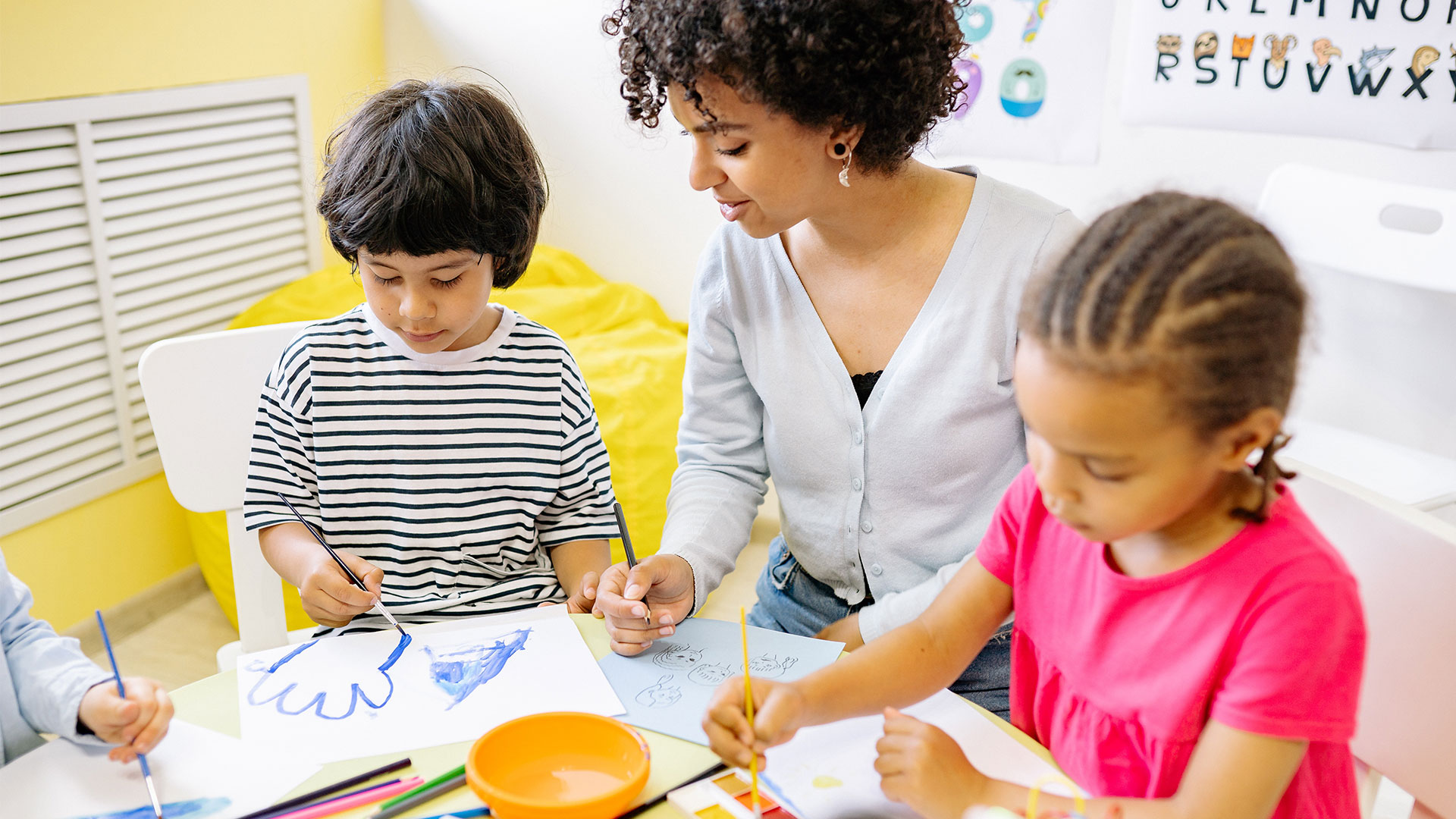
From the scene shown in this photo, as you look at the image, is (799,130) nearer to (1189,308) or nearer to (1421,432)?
(1189,308)

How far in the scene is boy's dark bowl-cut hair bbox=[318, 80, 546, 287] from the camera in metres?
1.07

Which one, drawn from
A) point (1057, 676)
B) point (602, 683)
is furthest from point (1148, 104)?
point (602, 683)

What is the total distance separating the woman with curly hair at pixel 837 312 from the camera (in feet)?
3.22

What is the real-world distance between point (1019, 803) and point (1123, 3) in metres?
1.84

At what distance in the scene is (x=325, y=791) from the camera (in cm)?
73

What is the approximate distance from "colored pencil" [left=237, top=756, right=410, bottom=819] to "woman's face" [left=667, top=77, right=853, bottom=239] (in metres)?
0.55

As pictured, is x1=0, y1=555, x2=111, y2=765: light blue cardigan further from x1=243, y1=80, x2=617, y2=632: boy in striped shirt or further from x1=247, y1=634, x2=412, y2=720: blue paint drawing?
x1=243, y1=80, x2=617, y2=632: boy in striped shirt

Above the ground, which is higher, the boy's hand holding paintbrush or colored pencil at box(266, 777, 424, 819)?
colored pencil at box(266, 777, 424, 819)

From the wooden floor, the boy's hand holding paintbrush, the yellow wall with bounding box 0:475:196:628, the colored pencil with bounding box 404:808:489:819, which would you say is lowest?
the wooden floor

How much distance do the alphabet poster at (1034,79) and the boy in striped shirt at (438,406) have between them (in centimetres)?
127

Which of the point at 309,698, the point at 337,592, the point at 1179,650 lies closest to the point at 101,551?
the point at 337,592

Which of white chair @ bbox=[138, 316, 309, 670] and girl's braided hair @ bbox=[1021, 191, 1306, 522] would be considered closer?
girl's braided hair @ bbox=[1021, 191, 1306, 522]

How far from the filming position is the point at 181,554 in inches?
94.7

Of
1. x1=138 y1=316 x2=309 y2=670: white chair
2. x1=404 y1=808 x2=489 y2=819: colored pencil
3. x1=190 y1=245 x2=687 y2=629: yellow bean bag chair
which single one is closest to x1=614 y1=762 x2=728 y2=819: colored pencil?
x1=404 y1=808 x2=489 y2=819: colored pencil
